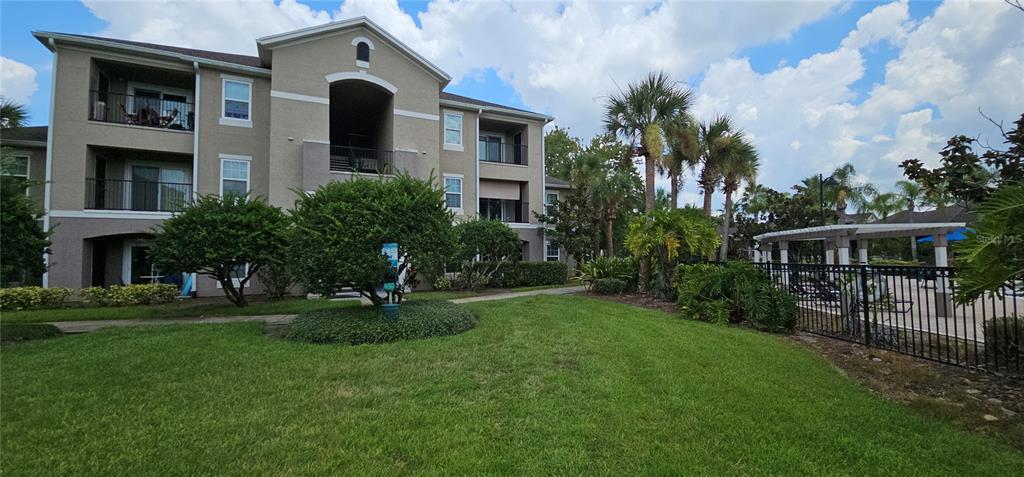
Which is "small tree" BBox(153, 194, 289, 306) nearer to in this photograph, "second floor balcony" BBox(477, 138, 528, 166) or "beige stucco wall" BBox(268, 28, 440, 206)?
"beige stucco wall" BBox(268, 28, 440, 206)

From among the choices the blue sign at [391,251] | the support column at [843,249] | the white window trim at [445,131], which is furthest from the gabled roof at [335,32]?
the support column at [843,249]

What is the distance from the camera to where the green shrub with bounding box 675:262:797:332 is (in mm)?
9062

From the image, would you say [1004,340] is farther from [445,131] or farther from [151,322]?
[445,131]

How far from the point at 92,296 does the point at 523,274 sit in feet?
48.7

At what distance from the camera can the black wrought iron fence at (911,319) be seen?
229 inches

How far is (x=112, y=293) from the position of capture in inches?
533

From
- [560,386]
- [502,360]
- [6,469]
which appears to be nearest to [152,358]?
[6,469]

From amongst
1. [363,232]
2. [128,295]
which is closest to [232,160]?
[128,295]

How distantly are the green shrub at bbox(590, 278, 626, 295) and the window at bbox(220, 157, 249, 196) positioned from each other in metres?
13.9

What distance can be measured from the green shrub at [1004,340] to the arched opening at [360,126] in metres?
16.6

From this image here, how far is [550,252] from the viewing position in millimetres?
23641

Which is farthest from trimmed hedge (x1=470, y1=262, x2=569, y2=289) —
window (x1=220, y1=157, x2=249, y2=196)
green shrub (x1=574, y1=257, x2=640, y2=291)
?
window (x1=220, y1=157, x2=249, y2=196)

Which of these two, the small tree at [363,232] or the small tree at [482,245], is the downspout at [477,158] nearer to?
the small tree at [482,245]

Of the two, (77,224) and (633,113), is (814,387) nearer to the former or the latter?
(633,113)
